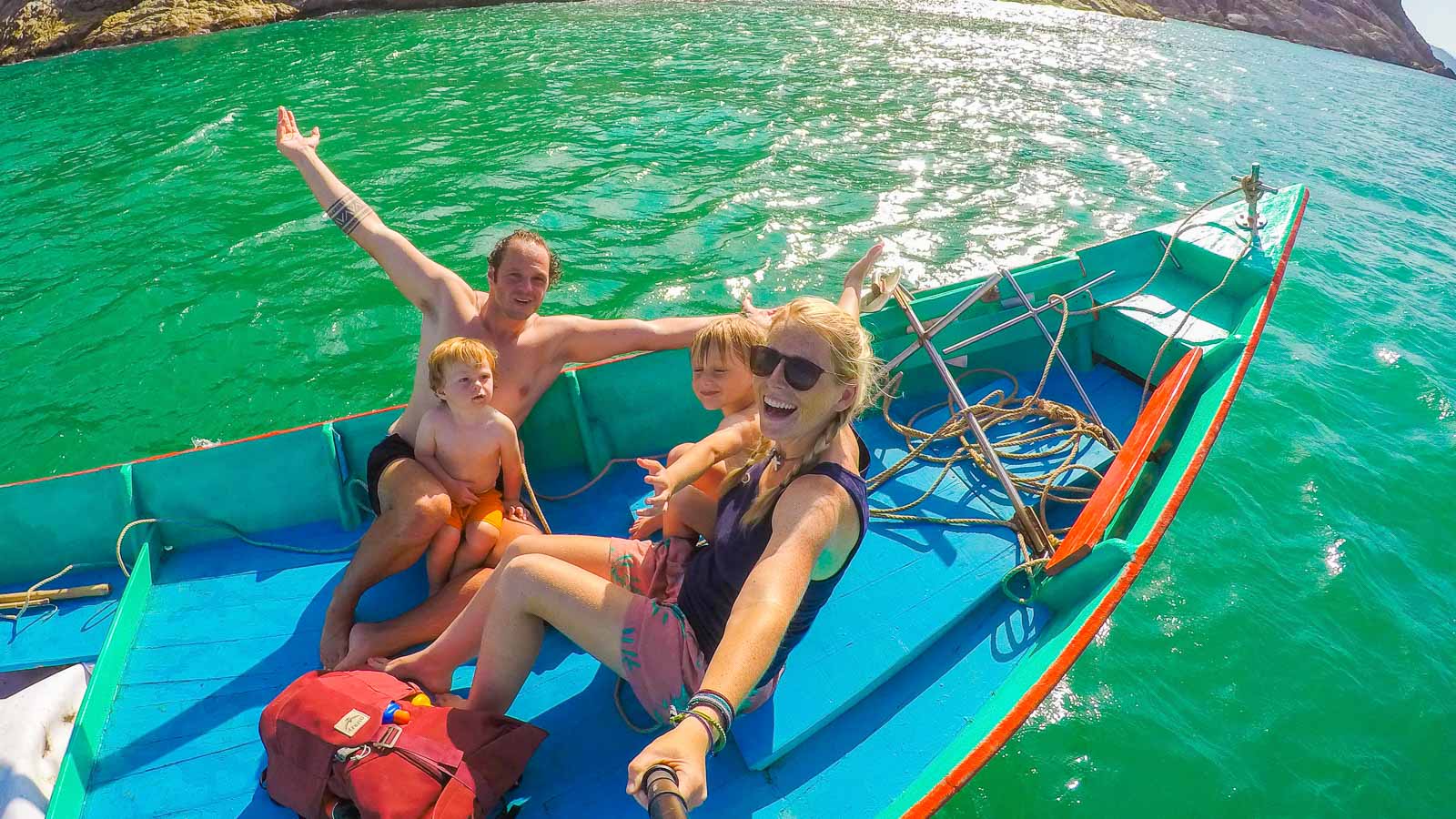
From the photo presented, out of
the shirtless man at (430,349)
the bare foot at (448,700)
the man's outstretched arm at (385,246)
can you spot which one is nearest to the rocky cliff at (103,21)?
the shirtless man at (430,349)

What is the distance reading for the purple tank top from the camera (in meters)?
2.39

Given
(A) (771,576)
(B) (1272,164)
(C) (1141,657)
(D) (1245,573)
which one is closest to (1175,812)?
(C) (1141,657)

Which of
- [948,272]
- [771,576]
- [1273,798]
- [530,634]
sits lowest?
[1273,798]

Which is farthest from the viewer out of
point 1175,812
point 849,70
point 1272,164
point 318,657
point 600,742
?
point 849,70

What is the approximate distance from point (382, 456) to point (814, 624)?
7.36ft

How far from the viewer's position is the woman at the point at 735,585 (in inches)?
82.0

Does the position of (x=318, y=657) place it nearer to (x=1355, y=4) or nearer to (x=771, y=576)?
(x=771, y=576)

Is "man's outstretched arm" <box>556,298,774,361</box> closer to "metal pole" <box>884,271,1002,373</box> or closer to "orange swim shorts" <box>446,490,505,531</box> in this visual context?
"orange swim shorts" <box>446,490,505,531</box>

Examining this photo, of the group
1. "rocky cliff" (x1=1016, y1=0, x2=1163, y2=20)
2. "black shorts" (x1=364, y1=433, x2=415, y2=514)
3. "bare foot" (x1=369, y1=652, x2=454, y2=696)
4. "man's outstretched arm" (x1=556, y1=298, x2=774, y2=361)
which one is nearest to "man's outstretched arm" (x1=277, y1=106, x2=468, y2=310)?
A: "man's outstretched arm" (x1=556, y1=298, x2=774, y2=361)

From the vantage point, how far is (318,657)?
351cm

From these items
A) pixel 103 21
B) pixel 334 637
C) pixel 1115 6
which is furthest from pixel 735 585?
pixel 1115 6

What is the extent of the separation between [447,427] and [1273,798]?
4628 mm

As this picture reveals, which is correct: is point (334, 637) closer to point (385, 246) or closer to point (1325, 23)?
point (385, 246)

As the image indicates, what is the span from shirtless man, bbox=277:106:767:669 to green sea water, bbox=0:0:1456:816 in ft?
9.14
